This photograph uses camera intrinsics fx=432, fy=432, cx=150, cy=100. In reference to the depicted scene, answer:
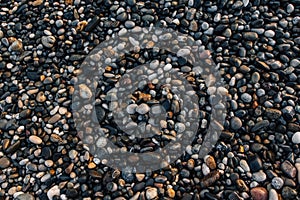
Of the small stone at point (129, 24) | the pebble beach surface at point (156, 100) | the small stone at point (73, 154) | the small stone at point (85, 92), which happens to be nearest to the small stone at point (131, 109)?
the pebble beach surface at point (156, 100)

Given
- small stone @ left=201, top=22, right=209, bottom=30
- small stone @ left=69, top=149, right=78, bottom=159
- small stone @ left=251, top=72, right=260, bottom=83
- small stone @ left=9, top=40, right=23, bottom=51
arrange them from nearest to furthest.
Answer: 1. small stone @ left=69, top=149, right=78, bottom=159
2. small stone @ left=251, top=72, right=260, bottom=83
3. small stone @ left=201, top=22, right=209, bottom=30
4. small stone @ left=9, top=40, right=23, bottom=51

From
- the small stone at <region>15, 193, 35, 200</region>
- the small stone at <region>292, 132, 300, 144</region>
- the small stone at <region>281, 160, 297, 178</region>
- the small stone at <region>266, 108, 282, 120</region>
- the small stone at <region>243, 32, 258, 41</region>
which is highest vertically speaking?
the small stone at <region>243, 32, 258, 41</region>

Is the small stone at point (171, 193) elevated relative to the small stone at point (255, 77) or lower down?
lower down

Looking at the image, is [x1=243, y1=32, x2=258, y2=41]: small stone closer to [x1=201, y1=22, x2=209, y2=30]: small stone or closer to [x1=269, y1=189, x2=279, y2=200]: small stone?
[x1=201, y1=22, x2=209, y2=30]: small stone

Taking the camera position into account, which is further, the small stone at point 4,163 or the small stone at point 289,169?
the small stone at point 4,163

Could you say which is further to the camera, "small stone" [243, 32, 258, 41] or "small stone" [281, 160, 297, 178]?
"small stone" [243, 32, 258, 41]

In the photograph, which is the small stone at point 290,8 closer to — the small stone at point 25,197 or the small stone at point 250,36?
the small stone at point 250,36

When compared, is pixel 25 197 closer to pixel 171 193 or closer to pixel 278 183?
pixel 171 193

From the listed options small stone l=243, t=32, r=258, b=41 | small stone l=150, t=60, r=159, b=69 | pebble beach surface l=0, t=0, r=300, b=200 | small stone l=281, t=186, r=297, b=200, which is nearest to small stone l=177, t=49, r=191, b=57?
pebble beach surface l=0, t=0, r=300, b=200
